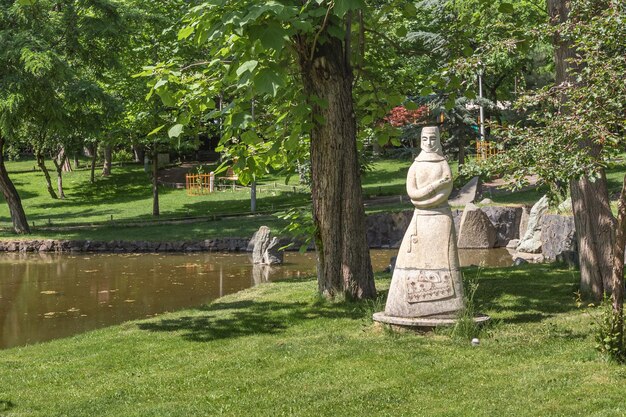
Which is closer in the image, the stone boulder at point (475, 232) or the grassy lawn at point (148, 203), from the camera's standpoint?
the stone boulder at point (475, 232)

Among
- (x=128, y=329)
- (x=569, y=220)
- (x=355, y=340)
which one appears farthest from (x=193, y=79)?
(x=569, y=220)

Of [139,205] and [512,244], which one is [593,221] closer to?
[512,244]

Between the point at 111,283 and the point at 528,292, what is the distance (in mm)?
12354

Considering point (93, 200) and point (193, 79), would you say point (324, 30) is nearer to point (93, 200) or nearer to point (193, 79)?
point (193, 79)

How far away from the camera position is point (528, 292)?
48.1 ft

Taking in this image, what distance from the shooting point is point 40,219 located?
42438 mm

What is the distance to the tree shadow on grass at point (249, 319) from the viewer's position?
12523mm

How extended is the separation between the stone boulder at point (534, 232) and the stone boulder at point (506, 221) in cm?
191

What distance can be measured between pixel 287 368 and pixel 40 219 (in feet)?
115

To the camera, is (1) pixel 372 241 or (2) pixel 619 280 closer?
(2) pixel 619 280

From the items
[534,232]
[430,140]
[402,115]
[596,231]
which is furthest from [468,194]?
[430,140]

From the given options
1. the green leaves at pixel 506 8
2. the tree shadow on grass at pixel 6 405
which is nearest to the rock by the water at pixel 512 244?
the green leaves at pixel 506 8

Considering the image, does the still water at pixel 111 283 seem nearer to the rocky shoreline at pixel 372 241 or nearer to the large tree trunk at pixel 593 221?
the rocky shoreline at pixel 372 241

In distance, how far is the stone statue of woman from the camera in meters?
11.2
